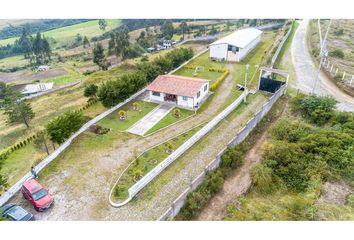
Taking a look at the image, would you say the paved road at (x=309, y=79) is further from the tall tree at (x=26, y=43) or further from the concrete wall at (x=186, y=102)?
the tall tree at (x=26, y=43)

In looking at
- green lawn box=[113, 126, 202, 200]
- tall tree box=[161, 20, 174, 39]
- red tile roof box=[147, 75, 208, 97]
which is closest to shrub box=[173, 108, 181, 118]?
red tile roof box=[147, 75, 208, 97]

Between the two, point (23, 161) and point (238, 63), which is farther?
point (238, 63)

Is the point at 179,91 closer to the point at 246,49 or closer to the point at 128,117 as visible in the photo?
the point at 128,117

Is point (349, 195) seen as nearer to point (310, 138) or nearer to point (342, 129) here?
point (310, 138)

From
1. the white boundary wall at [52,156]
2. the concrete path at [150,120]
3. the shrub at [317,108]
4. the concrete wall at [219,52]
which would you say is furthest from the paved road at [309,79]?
the white boundary wall at [52,156]

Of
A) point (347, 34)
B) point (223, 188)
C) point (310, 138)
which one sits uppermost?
point (347, 34)

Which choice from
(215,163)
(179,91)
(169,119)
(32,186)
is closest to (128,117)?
(169,119)

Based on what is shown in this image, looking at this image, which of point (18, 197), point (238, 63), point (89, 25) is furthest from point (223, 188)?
point (89, 25)
